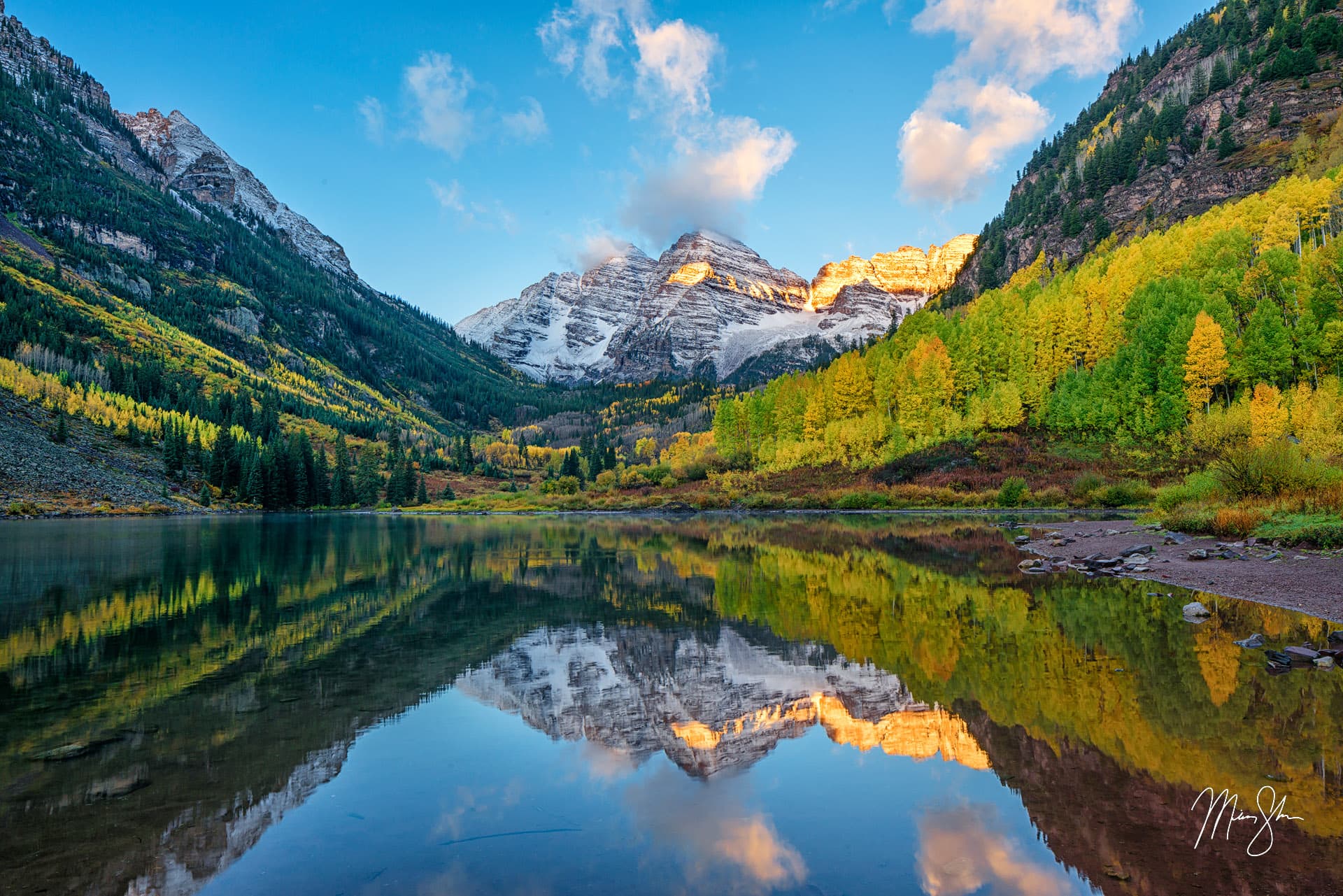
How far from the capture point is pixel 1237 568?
18.3 meters

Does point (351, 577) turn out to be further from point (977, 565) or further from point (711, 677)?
point (977, 565)

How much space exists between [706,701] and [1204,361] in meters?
56.7

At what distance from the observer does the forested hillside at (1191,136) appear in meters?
89.3

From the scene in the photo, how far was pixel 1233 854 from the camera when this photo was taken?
→ 533 cm

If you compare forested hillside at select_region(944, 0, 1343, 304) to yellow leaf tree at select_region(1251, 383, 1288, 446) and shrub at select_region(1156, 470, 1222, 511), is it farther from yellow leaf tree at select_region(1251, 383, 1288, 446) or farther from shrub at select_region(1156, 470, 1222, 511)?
shrub at select_region(1156, 470, 1222, 511)

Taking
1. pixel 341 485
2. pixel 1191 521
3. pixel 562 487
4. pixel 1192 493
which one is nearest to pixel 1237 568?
pixel 1191 521

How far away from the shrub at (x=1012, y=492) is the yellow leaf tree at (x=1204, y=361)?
1370 centimetres

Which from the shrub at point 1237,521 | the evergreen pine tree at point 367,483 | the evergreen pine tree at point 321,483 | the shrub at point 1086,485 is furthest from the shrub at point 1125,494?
the evergreen pine tree at point 367,483

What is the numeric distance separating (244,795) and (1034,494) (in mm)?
55944

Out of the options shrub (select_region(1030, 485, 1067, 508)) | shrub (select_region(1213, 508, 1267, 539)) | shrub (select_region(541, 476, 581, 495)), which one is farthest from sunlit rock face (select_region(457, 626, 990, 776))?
shrub (select_region(541, 476, 581, 495))

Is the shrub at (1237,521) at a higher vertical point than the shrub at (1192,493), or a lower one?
lower

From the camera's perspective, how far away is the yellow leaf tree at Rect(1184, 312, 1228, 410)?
1967 inches

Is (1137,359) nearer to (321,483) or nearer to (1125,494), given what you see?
(1125,494)

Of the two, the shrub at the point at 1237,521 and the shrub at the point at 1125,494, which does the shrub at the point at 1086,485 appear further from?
the shrub at the point at 1237,521
